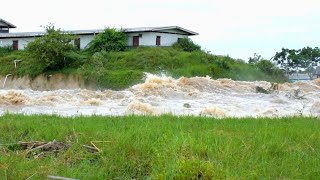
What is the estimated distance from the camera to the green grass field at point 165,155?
5.53m

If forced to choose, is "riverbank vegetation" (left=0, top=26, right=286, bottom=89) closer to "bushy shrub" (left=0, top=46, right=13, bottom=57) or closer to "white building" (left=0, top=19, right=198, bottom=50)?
"white building" (left=0, top=19, right=198, bottom=50)

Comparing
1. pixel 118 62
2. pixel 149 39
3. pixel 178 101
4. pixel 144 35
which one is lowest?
pixel 178 101

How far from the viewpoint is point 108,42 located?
125ft

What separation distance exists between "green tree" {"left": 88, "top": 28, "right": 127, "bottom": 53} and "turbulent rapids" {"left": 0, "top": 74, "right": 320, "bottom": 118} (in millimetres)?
12823

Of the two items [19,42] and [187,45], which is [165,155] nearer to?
[187,45]

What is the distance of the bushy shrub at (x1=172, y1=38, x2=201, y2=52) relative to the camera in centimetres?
3938

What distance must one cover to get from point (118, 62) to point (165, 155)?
2935 centimetres

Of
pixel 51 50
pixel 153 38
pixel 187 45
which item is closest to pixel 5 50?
pixel 51 50

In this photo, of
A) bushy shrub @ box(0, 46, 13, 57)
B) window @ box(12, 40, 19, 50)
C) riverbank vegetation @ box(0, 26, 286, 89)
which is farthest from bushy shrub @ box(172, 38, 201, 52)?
bushy shrub @ box(0, 46, 13, 57)

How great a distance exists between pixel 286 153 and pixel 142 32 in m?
32.1

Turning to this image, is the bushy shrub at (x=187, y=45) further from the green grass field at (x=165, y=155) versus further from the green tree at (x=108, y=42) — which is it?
the green grass field at (x=165, y=155)

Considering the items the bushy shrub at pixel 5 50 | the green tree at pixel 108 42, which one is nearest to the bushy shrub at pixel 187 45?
the green tree at pixel 108 42

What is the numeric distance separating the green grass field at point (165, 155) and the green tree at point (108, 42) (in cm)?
2910

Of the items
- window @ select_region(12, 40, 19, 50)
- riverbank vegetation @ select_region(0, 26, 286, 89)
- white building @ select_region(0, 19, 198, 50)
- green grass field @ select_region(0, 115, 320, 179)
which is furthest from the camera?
window @ select_region(12, 40, 19, 50)
